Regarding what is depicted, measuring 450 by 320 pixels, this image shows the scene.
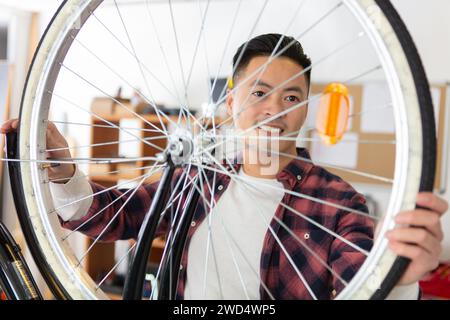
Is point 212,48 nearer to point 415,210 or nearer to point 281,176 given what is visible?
point 281,176

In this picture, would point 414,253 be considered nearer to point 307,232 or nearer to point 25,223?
point 307,232

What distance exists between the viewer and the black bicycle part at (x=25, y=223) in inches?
26.3

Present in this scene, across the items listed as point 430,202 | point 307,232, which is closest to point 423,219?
point 430,202

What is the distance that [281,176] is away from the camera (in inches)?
32.4

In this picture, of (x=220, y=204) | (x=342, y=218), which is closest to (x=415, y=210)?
(x=342, y=218)

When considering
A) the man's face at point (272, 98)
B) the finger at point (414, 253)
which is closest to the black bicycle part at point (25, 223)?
the man's face at point (272, 98)

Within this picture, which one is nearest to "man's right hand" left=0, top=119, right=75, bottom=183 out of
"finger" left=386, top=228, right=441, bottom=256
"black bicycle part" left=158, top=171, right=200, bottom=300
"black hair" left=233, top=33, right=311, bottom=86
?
"black bicycle part" left=158, top=171, right=200, bottom=300

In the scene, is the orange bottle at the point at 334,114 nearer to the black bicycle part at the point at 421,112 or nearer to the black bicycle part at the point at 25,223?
the black bicycle part at the point at 421,112

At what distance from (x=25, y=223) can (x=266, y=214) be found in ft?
1.31

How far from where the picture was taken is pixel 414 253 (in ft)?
1.55

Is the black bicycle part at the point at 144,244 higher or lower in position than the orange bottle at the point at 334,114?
lower

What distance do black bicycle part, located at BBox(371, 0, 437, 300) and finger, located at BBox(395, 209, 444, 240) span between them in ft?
0.08

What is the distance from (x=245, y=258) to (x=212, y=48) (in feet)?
6.17
